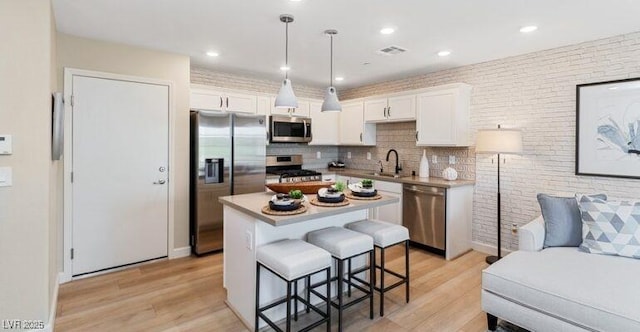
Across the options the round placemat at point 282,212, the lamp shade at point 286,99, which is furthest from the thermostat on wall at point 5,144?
the lamp shade at point 286,99

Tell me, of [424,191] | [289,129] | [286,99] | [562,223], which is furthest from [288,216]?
[289,129]

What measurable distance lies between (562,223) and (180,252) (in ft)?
12.8

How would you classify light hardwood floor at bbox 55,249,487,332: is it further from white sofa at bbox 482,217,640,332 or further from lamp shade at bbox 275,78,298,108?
lamp shade at bbox 275,78,298,108

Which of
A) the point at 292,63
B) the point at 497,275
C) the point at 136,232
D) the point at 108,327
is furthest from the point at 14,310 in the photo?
the point at 292,63

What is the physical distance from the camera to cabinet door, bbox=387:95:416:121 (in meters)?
4.45

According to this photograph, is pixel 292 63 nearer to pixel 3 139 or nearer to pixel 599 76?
pixel 3 139

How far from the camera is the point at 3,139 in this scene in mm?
2012

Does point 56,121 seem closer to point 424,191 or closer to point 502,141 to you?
point 424,191

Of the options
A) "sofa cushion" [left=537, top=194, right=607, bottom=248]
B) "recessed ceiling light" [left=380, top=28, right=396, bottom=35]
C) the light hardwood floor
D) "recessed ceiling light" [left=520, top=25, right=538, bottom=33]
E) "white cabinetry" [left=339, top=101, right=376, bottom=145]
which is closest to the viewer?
the light hardwood floor

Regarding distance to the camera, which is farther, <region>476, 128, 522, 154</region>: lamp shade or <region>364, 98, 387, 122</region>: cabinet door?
<region>364, 98, 387, 122</region>: cabinet door

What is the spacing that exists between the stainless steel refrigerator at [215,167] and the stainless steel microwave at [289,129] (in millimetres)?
579

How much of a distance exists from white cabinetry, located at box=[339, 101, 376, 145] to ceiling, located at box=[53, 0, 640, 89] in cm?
133

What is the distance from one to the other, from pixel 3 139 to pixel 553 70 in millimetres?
4727

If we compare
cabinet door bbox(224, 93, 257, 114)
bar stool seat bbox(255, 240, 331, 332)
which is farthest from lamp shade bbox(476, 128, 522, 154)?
cabinet door bbox(224, 93, 257, 114)
